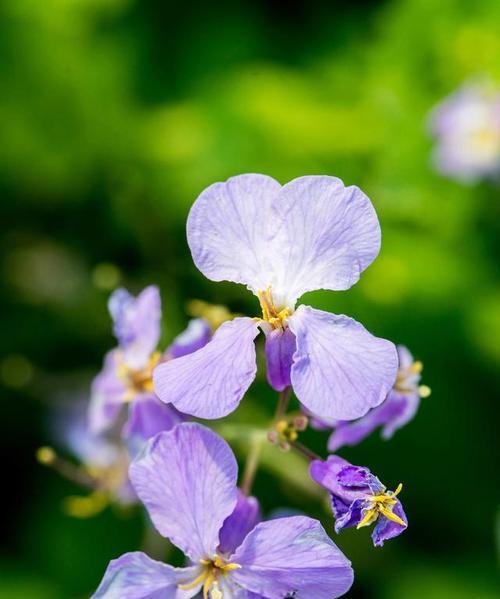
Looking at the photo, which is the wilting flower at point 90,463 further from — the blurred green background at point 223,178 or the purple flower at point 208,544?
the purple flower at point 208,544

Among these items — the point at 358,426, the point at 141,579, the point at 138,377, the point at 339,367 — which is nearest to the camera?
the point at 339,367

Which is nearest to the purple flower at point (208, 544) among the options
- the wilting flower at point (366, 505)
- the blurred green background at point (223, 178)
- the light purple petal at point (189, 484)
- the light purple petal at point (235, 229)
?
the light purple petal at point (189, 484)

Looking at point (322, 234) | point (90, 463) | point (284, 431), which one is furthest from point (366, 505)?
point (90, 463)

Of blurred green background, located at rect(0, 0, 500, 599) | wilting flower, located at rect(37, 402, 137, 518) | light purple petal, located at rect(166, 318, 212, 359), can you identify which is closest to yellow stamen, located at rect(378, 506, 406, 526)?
light purple petal, located at rect(166, 318, 212, 359)

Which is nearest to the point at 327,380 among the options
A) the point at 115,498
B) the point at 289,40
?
the point at 115,498

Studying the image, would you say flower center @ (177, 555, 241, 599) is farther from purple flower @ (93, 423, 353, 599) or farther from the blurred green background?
A: the blurred green background

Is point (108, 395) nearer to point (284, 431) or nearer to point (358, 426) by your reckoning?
point (284, 431)
